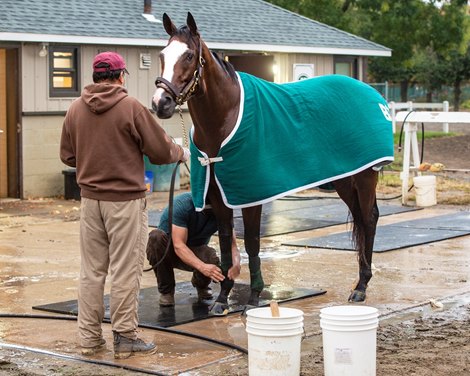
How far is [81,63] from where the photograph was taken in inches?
671

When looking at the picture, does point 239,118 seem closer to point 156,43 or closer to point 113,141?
point 113,141

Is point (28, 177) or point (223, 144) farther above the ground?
point (223, 144)

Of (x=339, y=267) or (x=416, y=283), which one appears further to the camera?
(x=339, y=267)

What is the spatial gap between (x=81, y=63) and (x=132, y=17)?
2101mm

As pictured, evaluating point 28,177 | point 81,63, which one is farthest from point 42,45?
point 28,177

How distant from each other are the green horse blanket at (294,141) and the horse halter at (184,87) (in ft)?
1.68

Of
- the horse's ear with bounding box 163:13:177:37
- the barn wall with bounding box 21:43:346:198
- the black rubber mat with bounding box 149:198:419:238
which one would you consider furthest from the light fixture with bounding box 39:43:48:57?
the horse's ear with bounding box 163:13:177:37

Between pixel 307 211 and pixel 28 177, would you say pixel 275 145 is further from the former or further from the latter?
pixel 28 177

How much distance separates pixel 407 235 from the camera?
1206 centimetres

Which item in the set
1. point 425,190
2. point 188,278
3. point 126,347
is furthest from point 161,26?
point 126,347

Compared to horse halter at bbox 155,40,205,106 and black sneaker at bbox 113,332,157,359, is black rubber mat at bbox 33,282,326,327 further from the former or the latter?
horse halter at bbox 155,40,205,106

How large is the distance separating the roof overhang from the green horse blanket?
8266 mm

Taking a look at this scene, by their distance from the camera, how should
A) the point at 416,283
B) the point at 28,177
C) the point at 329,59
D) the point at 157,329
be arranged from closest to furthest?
the point at 157,329, the point at 416,283, the point at 28,177, the point at 329,59

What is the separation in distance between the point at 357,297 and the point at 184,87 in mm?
2364
